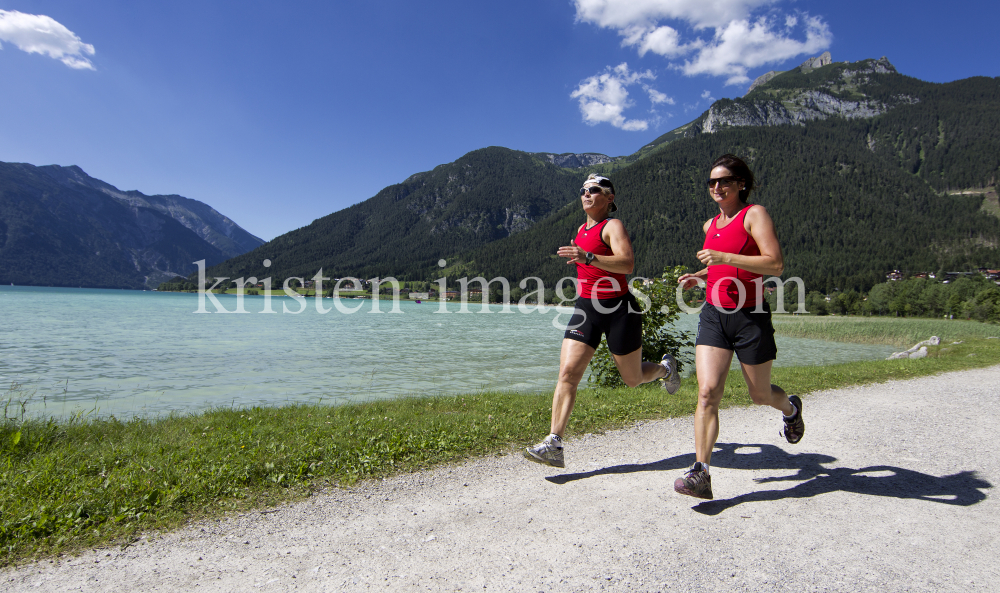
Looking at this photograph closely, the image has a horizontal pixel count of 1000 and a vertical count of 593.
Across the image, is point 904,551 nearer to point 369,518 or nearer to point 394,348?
point 369,518

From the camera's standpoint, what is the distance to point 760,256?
142 inches

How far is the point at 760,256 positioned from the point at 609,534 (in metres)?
2.34

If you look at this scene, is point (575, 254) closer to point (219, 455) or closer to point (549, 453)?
point (549, 453)

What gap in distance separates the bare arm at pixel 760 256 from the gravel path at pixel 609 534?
182cm

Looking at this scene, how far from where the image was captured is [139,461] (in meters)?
3.98

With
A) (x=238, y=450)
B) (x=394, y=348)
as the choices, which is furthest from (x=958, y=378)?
(x=394, y=348)

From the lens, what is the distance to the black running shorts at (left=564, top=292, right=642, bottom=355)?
424 centimetres

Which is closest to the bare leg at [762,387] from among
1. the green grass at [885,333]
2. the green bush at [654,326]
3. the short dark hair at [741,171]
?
the short dark hair at [741,171]

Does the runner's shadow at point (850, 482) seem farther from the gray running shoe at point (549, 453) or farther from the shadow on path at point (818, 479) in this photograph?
the gray running shoe at point (549, 453)

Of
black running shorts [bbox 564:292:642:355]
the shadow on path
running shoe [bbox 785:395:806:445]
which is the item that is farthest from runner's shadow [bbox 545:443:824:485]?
black running shorts [bbox 564:292:642:355]

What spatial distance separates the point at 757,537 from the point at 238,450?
14.2ft

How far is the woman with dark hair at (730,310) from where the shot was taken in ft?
12.0

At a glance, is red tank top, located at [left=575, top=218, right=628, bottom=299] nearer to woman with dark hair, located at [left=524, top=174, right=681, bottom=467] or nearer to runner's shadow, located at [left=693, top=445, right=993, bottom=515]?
woman with dark hair, located at [left=524, top=174, right=681, bottom=467]

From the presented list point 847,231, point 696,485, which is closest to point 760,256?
point 696,485
